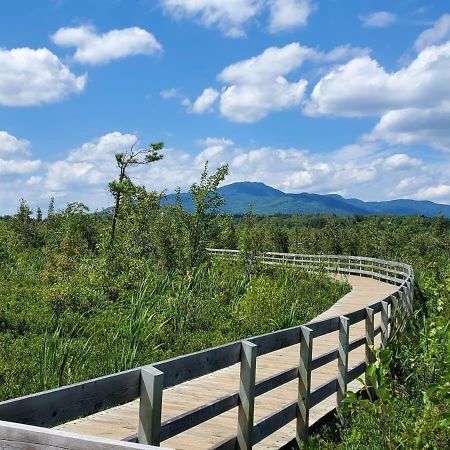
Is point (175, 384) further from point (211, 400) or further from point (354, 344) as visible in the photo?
point (354, 344)

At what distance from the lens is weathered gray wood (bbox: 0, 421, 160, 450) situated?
251 centimetres

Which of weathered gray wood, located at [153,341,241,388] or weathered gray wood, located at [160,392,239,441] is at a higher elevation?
weathered gray wood, located at [153,341,241,388]

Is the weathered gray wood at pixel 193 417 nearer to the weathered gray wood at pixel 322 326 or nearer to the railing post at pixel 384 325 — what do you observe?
the weathered gray wood at pixel 322 326

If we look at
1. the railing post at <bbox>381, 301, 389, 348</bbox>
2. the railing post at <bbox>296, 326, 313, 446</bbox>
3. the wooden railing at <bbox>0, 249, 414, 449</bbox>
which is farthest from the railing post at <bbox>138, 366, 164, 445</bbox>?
the railing post at <bbox>381, 301, 389, 348</bbox>

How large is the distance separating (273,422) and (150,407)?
2339 mm

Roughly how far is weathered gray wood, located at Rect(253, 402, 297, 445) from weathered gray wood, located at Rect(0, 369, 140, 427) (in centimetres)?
204

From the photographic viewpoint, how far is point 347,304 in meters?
17.9

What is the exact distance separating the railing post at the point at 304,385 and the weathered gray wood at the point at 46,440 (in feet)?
13.6

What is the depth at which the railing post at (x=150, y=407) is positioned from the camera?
398 centimetres

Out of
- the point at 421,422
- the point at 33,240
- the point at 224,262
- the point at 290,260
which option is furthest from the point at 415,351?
the point at 33,240

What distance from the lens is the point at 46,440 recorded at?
2.68m

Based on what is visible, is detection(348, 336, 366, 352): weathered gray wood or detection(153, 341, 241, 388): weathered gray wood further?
detection(348, 336, 366, 352): weathered gray wood

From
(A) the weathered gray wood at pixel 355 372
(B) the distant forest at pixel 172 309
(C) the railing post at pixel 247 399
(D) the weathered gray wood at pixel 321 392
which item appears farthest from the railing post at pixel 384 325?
(C) the railing post at pixel 247 399

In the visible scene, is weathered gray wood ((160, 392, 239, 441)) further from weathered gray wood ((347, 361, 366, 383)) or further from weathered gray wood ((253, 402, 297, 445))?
weathered gray wood ((347, 361, 366, 383))
